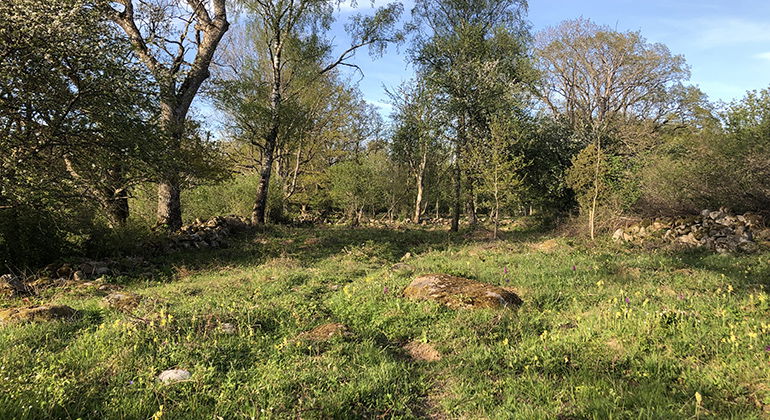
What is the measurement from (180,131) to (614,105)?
2890 cm

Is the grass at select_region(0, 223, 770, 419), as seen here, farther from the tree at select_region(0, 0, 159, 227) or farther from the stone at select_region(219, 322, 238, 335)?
the tree at select_region(0, 0, 159, 227)

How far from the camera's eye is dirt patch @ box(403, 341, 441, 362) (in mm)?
4303

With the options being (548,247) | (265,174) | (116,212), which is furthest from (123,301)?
(265,174)

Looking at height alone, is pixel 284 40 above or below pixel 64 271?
above

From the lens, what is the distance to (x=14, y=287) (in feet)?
23.1

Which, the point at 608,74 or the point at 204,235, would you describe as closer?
the point at 204,235

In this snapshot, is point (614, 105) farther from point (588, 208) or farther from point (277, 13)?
point (277, 13)

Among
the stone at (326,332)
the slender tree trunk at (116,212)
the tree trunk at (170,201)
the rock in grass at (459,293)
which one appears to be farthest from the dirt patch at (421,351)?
the tree trunk at (170,201)

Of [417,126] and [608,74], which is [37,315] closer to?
[417,126]

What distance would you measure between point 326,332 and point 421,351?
125cm

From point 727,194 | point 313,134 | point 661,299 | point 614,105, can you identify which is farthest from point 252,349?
point 614,105

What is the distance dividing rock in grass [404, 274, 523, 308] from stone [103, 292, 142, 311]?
441cm

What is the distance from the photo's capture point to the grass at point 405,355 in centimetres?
317

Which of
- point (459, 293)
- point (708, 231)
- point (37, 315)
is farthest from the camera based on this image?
point (708, 231)
